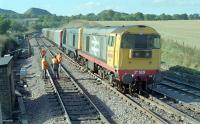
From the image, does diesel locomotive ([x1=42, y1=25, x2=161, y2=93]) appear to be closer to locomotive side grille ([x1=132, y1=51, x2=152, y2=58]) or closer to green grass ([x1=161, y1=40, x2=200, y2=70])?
locomotive side grille ([x1=132, y1=51, x2=152, y2=58])

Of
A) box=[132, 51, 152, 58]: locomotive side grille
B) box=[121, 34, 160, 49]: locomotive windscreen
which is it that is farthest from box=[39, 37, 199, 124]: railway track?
box=[121, 34, 160, 49]: locomotive windscreen

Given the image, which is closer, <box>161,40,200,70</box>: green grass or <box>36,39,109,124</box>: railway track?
<box>36,39,109,124</box>: railway track

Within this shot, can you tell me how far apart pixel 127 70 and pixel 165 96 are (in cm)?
201

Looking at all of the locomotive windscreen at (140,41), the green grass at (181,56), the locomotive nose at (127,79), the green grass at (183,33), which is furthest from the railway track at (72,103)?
the green grass at (183,33)

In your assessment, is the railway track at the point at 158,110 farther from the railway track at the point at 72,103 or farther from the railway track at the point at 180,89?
the railway track at the point at 72,103

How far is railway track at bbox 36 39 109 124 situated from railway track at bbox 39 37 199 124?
5.40 feet

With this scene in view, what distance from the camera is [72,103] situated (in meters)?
17.1

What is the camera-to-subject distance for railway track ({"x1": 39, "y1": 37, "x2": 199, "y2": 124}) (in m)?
13.9

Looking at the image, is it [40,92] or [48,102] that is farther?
[40,92]

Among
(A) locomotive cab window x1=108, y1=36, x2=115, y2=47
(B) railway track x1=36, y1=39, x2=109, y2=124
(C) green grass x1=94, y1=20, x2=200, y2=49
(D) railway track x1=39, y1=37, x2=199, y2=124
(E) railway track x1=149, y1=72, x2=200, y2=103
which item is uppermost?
(A) locomotive cab window x1=108, y1=36, x2=115, y2=47

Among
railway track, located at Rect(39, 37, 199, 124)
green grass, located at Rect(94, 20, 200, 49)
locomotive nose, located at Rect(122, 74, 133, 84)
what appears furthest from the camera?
green grass, located at Rect(94, 20, 200, 49)

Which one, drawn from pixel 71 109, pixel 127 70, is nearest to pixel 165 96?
pixel 127 70

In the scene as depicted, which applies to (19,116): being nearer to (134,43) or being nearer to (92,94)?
(92,94)

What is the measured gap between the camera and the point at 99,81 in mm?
23578
